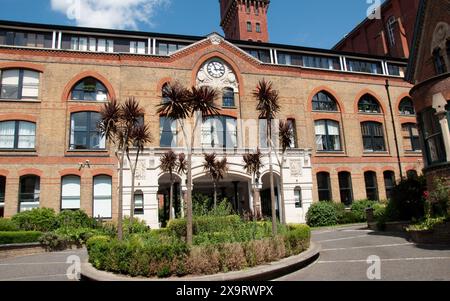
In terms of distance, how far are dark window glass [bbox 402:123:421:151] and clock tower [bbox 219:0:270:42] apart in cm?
2820

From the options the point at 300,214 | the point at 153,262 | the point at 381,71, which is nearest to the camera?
the point at 153,262

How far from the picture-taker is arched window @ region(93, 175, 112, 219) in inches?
947

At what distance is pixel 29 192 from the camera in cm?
2312

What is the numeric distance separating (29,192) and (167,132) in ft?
34.4

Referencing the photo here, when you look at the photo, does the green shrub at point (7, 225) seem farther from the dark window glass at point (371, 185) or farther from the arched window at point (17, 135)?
the dark window glass at point (371, 185)

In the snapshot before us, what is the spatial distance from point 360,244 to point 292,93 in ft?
61.6

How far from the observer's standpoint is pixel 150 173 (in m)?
24.1

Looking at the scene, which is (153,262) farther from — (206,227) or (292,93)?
(292,93)

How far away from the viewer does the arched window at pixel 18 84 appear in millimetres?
24391

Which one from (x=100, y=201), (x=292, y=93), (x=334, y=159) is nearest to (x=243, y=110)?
(x=292, y=93)

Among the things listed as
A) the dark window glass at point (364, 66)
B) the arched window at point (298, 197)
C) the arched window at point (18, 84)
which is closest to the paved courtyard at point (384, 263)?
the arched window at point (298, 197)

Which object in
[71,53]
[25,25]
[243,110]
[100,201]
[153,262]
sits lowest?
[153,262]

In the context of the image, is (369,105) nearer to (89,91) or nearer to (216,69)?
(216,69)

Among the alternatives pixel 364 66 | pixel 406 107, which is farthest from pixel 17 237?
pixel 406 107
